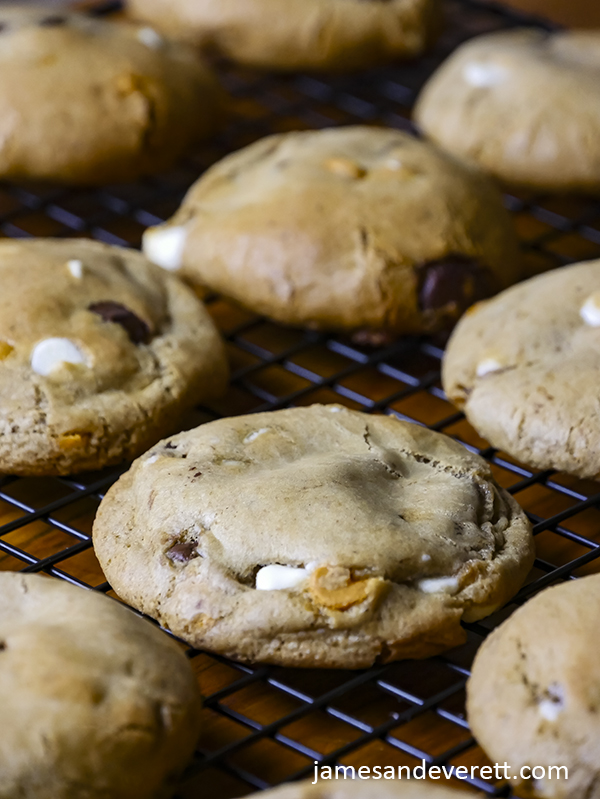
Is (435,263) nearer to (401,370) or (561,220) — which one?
(401,370)

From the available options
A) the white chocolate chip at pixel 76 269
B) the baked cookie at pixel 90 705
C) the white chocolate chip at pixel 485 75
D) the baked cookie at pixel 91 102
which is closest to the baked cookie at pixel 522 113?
the white chocolate chip at pixel 485 75

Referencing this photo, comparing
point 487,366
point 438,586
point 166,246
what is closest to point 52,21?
point 166,246

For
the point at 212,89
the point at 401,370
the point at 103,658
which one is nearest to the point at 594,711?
the point at 103,658

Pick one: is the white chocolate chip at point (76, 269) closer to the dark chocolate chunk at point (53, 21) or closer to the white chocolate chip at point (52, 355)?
the white chocolate chip at point (52, 355)

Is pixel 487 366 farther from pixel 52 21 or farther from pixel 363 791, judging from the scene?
pixel 52 21

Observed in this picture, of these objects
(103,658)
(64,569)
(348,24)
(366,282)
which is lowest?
(64,569)

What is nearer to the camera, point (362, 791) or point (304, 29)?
point (362, 791)
